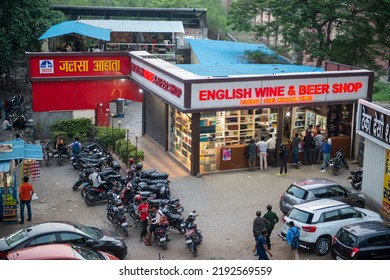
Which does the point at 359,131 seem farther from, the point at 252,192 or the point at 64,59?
the point at 64,59

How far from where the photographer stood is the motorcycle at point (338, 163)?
2664cm

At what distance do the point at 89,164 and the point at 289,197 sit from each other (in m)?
8.18

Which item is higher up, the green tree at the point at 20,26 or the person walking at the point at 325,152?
the green tree at the point at 20,26

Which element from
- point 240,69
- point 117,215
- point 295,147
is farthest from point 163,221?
point 240,69

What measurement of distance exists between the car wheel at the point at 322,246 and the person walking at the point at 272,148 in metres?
8.63

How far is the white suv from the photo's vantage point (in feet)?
61.3

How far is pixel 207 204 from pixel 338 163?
664 centimetres

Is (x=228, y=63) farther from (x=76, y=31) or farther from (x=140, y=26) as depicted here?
(x=140, y=26)

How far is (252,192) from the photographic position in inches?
966

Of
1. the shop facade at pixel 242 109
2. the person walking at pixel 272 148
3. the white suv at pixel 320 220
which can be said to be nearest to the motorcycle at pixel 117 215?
the white suv at pixel 320 220

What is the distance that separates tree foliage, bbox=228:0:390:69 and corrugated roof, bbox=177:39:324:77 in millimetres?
1811

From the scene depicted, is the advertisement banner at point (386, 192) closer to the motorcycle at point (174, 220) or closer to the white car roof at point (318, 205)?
the white car roof at point (318, 205)

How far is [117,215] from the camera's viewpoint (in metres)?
20.2

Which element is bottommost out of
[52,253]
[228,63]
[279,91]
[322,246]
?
[322,246]
